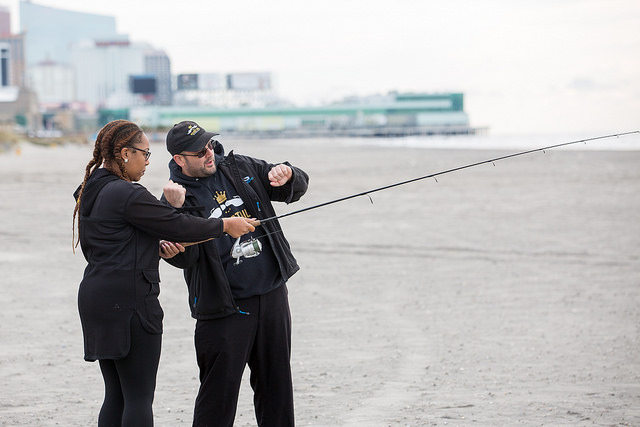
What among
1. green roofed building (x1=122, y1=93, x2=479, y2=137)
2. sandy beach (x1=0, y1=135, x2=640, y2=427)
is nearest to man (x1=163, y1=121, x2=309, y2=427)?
sandy beach (x1=0, y1=135, x2=640, y2=427)

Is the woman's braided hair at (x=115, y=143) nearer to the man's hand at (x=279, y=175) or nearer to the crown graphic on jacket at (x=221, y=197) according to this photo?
the crown graphic on jacket at (x=221, y=197)

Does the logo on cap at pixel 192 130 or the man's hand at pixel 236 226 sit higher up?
the logo on cap at pixel 192 130

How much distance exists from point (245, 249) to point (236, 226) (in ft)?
0.54

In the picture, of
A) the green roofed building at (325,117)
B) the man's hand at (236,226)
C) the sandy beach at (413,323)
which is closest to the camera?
the man's hand at (236,226)

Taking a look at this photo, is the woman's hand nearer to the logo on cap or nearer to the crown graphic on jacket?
the crown graphic on jacket

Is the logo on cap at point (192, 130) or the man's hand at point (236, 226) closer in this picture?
the man's hand at point (236, 226)

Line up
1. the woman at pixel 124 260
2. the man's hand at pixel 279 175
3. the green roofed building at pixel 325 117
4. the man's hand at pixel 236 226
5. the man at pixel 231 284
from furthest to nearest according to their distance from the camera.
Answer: the green roofed building at pixel 325 117 < the man's hand at pixel 279 175 < the man at pixel 231 284 < the man's hand at pixel 236 226 < the woman at pixel 124 260

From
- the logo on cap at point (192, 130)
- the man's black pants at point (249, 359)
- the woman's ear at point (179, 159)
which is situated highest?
the logo on cap at point (192, 130)

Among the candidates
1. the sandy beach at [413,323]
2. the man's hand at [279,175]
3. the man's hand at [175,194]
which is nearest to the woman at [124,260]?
the man's hand at [175,194]

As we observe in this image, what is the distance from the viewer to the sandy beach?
17.5ft

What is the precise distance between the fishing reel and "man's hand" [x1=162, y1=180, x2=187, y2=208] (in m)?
0.30

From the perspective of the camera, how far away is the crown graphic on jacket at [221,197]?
12.9 ft

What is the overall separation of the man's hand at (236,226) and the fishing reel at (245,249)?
101 mm

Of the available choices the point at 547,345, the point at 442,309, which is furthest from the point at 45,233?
A: the point at 547,345
